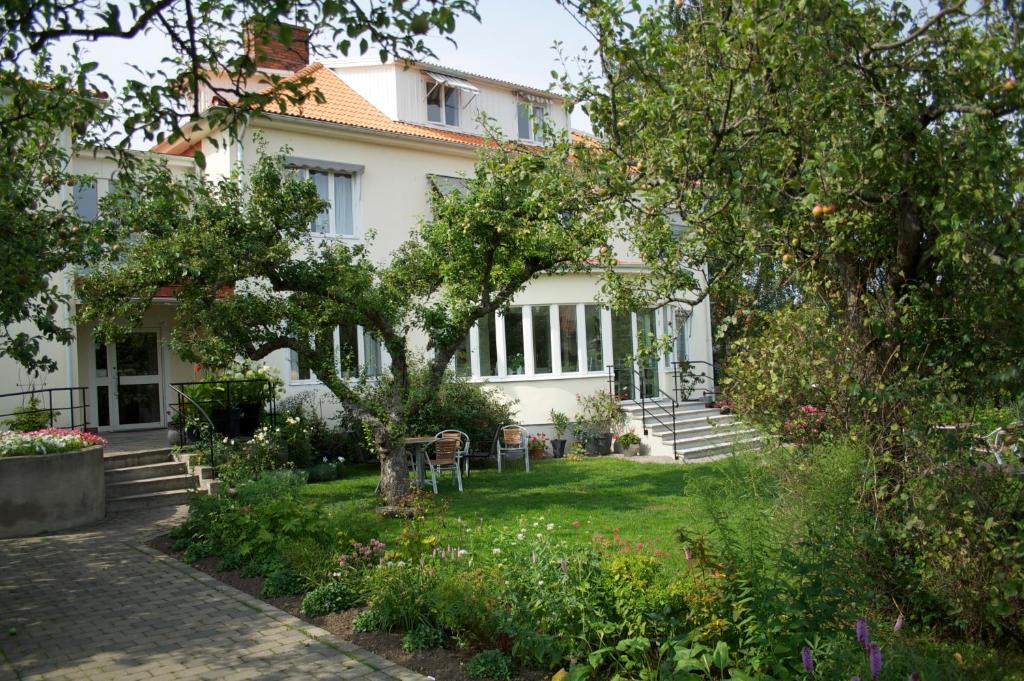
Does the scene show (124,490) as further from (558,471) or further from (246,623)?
(558,471)

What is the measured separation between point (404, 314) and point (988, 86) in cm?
912

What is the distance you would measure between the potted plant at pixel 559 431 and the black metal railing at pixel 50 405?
1018cm

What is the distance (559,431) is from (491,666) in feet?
49.4

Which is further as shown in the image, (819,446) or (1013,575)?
(819,446)

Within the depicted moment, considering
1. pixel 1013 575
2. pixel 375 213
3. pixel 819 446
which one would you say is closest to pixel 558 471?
pixel 375 213

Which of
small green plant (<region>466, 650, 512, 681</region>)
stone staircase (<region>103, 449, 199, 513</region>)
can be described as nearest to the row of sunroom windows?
stone staircase (<region>103, 449, 199, 513</region>)

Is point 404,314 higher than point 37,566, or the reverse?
point 404,314

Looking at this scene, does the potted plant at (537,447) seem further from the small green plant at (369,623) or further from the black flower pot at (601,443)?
the small green plant at (369,623)

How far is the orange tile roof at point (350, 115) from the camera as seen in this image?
19.4 meters

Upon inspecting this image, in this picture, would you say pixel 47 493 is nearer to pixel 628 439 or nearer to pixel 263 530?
pixel 263 530

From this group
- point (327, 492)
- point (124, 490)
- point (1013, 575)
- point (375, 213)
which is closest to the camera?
point (1013, 575)

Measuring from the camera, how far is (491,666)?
5246mm

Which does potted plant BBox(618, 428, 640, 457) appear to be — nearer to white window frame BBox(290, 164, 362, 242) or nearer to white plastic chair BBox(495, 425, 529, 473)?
white plastic chair BBox(495, 425, 529, 473)

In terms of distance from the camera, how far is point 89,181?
1062cm
